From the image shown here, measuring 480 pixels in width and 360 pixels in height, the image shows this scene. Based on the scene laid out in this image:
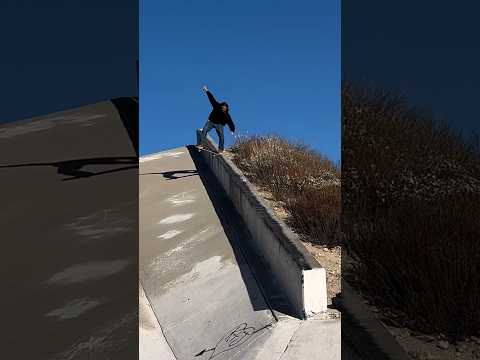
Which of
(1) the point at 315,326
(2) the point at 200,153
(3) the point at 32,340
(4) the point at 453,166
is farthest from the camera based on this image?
(2) the point at 200,153

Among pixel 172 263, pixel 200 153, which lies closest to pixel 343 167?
pixel 172 263

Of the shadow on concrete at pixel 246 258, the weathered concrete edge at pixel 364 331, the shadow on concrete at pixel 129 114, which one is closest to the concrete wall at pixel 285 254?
the shadow on concrete at pixel 246 258

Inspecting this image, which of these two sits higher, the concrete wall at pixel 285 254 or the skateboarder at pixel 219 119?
the skateboarder at pixel 219 119

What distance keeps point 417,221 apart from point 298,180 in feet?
17.7

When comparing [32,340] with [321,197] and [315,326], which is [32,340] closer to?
[315,326]

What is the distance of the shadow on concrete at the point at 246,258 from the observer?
6.11 meters

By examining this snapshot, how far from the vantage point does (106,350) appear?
271cm

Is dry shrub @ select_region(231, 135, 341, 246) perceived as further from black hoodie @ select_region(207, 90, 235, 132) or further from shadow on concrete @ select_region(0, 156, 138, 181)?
shadow on concrete @ select_region(0, 156, 138, 181)

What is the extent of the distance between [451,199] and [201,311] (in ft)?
11.3

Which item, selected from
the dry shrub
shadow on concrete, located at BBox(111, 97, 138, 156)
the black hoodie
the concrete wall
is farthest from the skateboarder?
shadow on concrete, located at BBox(111, 97, 138, 156)

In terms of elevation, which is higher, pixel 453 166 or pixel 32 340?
pixel 453 166

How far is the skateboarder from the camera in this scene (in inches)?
491

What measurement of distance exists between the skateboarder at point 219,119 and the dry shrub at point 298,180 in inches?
20.6

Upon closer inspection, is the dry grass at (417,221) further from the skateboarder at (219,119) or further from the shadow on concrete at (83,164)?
the skateboarder at (219,119)
